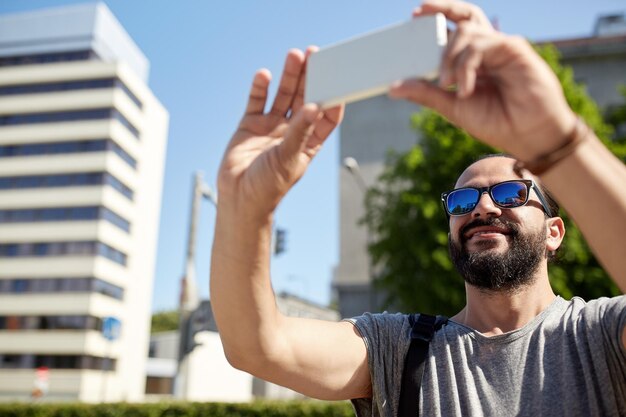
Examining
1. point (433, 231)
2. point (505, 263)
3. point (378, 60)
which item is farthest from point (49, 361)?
point (378, 60)

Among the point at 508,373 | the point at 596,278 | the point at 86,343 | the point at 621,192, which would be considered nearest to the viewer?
the point at 621,192

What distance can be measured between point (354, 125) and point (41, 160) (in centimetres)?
3030

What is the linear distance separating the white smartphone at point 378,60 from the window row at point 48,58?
55197 millimetres

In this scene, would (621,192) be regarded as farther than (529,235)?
No

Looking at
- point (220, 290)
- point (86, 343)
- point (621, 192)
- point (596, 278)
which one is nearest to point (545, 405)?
point (621, 192)

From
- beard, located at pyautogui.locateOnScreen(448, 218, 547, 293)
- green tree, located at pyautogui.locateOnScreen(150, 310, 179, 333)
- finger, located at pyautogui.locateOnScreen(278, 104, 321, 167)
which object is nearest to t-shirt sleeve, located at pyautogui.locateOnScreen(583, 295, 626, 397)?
beard, located at pyautogui.locateOnScreen(448, 218, 547, 293)

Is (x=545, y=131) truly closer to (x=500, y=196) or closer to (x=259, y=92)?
(x=259, y=92)

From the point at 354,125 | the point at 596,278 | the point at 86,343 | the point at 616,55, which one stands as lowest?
the point at 86,343

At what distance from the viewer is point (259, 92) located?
1641 mm

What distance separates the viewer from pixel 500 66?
1.29 m

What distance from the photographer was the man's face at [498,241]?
2.13 m

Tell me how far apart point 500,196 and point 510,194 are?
4 centimetres

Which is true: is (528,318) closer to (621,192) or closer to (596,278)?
(621,192)

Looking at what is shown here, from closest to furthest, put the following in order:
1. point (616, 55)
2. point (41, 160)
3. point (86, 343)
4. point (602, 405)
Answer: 1. point (602, 405)
2. point (616, 55)
3. point (86, 343)
4. point (41, 160)
